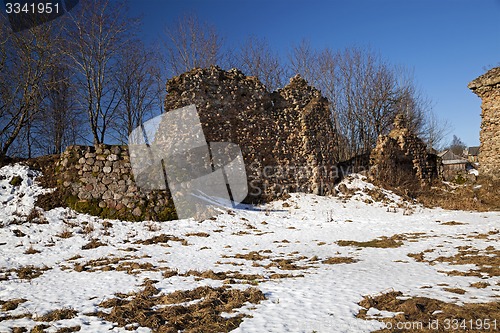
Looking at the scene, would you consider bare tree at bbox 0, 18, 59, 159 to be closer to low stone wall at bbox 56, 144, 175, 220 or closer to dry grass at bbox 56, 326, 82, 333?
low stone wall at bbox 56, 144, 175, 220

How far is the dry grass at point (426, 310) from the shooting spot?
3447 millimetres

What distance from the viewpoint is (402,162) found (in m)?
17.4

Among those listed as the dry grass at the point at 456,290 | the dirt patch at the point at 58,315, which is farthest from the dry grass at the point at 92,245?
the dry grass at the point at 456,290

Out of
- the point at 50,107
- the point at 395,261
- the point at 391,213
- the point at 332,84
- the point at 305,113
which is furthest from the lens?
the point at 332,84

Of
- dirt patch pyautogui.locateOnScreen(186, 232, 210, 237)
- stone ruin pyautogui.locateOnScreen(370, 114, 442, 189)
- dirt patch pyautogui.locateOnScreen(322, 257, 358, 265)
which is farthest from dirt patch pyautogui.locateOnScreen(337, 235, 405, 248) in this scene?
stone ruin pyautogui.locateOnScreen(370, 114, 442, 189)

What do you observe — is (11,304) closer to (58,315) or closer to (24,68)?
(58,315)

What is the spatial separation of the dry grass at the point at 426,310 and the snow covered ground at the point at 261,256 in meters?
0.21

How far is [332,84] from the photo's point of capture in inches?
949

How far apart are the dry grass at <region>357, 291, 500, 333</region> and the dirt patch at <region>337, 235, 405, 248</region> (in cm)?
398

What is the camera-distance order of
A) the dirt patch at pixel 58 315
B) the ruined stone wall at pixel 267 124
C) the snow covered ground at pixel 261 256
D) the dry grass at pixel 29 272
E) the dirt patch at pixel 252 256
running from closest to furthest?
the dirt patch at pixel 58 315 → the snow covered ground at pixel 261 256 → the dry grass at pixel 29 272 → the dirt patch at pixel 252 256 → the ruined stone wall at pixel 267 124

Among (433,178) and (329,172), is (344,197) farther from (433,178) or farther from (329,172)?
(433,178)

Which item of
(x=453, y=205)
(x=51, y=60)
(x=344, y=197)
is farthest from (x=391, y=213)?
(x=51, y=60)

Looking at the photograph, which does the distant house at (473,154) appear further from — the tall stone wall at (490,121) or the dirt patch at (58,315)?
the dirt patch at (58,315)

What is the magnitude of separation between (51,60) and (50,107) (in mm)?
7016
